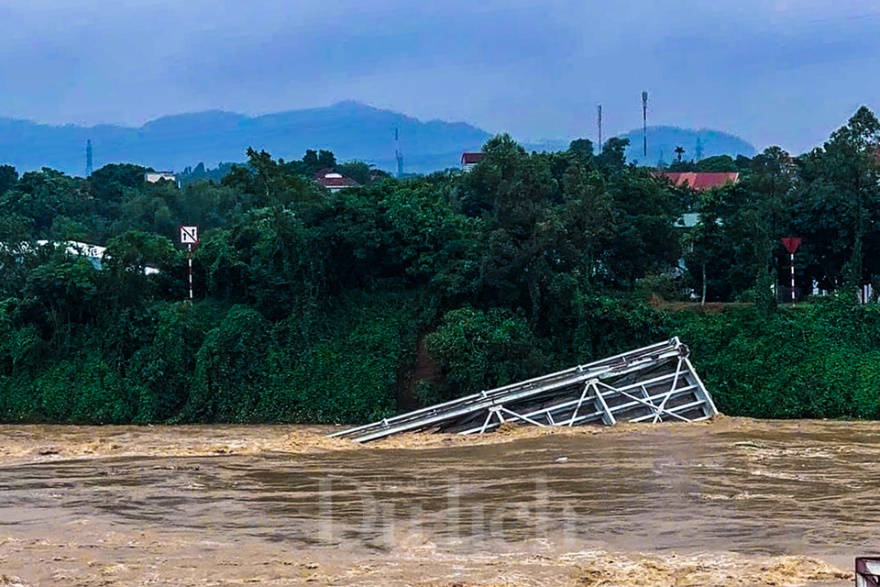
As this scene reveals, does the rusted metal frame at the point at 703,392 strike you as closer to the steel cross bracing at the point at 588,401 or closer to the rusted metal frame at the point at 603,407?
the steel cross bracing at the point at 588,401

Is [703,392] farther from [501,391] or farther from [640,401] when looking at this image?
[501,391]

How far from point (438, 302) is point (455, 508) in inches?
461

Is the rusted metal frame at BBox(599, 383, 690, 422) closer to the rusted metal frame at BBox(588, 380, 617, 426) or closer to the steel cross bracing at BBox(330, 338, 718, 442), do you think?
the steel cross bracing at BBox(330, 338, 718, 442)

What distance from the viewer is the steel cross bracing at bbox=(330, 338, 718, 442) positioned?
2059cm

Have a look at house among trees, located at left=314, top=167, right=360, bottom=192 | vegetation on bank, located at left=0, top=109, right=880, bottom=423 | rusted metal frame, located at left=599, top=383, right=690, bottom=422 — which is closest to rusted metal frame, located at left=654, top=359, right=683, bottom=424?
rusted metal frame, located at left=599, top=383, right=690, bottom=422

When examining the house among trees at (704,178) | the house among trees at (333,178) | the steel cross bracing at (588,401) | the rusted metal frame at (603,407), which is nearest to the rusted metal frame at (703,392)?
the steel cross bracing at (588,401)

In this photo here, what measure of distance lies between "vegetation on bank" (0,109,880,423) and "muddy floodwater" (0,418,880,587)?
340 centimetres

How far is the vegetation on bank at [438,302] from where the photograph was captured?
24.0m

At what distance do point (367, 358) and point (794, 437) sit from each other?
947 cm

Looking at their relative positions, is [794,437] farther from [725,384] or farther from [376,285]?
[376,285]

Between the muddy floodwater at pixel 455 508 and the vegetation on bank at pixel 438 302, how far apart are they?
340 cm

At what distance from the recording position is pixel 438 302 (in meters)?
25.5

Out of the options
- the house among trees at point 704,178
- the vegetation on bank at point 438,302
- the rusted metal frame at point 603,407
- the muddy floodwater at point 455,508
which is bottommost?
the muddy floodwater at point 455,508

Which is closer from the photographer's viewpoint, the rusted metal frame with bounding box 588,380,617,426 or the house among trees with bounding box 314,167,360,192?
the rusted metal frame with bounding box 588,380,617,426
